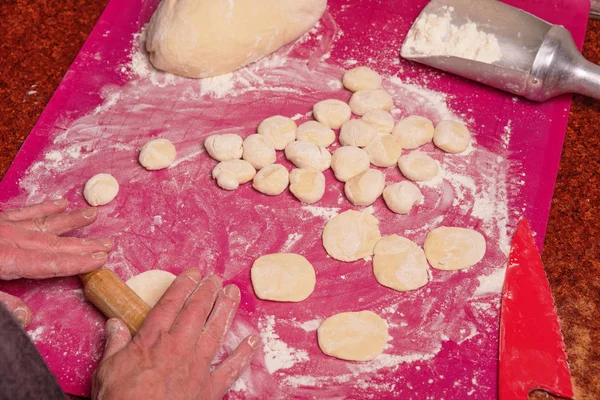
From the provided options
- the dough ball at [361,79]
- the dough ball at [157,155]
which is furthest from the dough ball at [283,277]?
the dough ball at [361,79]

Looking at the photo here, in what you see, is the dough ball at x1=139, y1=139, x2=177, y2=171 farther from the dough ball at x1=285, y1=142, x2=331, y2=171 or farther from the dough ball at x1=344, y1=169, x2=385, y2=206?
the dough ball at x1=344, y1=169, x2=385, y2=206

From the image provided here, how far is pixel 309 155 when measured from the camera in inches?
62.7

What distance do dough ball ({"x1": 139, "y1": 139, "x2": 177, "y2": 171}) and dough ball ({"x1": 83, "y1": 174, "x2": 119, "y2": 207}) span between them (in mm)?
92

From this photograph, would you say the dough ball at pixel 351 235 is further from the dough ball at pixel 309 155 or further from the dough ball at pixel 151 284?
the dough ball at pixel 151 284

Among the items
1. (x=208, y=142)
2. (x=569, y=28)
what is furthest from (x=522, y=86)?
(x=208, y=142)

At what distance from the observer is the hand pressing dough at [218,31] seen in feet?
5.50

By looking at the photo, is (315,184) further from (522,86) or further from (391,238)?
(522,86)

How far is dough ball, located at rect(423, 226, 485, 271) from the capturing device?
1451mm

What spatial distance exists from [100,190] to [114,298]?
0.35 m

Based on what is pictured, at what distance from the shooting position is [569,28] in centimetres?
185

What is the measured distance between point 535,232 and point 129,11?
1319 mm

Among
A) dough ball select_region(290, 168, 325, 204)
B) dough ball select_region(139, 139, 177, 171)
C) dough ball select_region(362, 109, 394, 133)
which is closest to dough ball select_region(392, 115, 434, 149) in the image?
dough ball select_region(362, 109, 394, 133)

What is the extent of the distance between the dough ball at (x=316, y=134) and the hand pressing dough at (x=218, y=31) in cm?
29

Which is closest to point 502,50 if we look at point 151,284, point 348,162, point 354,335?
point 348,162
